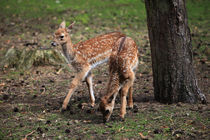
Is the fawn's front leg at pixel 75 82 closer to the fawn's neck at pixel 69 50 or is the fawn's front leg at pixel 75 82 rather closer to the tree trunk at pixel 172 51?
the fawn's neck at pixel 69 50

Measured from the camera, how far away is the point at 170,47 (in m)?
5.56

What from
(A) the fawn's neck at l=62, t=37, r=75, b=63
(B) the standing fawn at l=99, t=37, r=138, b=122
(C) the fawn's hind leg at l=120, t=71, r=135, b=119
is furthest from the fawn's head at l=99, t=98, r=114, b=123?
(A) the fawn's neck at l=62, t=37, r=75, b=63

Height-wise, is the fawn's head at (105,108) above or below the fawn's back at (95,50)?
below

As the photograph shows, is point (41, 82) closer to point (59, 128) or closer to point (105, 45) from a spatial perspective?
point (105, 45)

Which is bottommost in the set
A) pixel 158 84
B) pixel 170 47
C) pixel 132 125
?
pixel 132 125

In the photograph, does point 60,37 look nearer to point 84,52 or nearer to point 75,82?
point 84,52

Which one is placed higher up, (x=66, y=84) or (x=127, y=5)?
(x=127, y=5)

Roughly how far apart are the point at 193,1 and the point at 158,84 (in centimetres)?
959

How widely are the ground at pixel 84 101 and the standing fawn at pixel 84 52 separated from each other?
0.47 meters

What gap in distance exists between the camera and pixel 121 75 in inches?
216

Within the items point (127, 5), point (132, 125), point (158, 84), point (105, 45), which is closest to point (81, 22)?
point (127, 5)

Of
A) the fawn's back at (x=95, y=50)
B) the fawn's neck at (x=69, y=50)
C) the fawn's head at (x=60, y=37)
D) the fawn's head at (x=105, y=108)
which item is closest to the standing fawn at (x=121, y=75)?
the fawn's head at (x=105, y=108)

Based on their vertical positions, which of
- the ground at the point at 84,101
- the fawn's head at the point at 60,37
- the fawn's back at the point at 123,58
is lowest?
the ground at the point at 84,101

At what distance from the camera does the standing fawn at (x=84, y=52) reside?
20.4 ft
